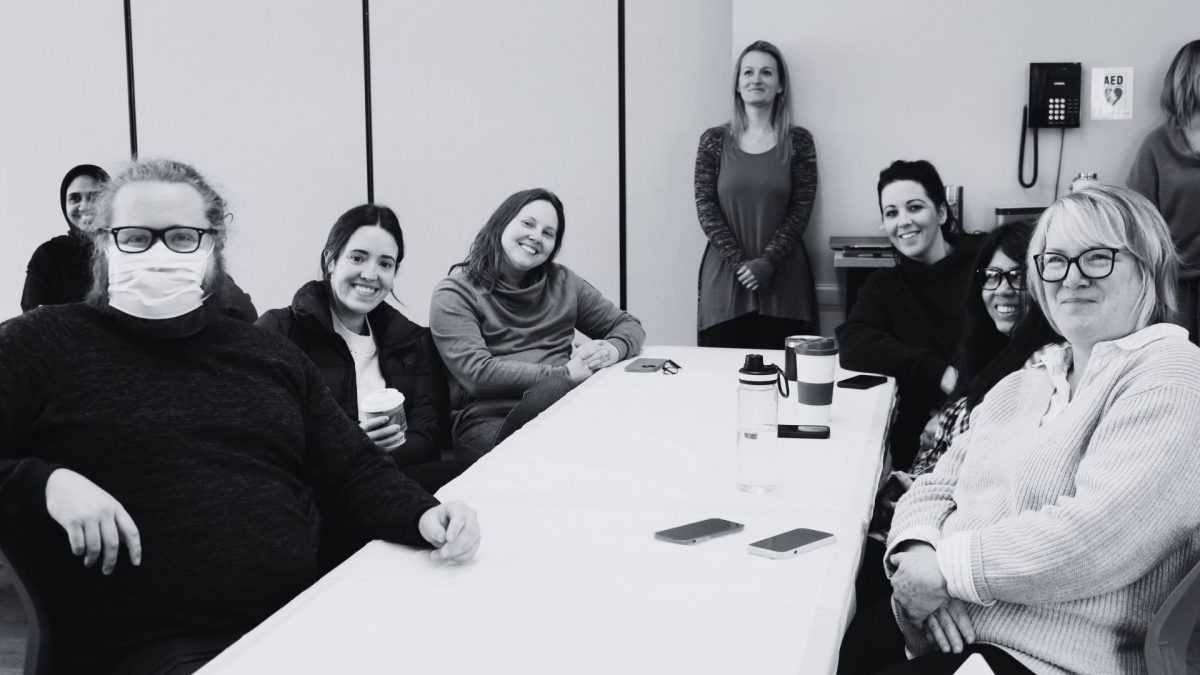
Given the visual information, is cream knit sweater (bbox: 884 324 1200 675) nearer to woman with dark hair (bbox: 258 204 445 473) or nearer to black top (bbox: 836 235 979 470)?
black top (bbox: 836 235 979 470)

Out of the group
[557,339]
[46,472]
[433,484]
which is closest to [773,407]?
[433,484]

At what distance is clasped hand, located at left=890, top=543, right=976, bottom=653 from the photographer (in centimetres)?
143

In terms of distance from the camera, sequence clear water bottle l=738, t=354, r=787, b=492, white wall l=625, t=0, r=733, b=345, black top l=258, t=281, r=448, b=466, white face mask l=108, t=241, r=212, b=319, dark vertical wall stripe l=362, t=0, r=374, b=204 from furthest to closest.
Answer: dark vertical wall stripe l=362, t=0, r=374, b=204
white wall l=625, t=0, r=733, b=345
black top l=258, t=281, r=448, b=466
clear water bottle l=738, t=354, r=787, b=492
white face mask l=108, t=241, r=212, b=319

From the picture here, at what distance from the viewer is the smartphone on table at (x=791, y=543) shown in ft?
4.64

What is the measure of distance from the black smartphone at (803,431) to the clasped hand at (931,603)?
1.97ft

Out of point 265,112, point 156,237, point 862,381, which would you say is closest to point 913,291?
point 862,381

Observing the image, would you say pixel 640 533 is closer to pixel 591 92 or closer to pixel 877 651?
pixel 877 651

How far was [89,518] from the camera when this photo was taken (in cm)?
131

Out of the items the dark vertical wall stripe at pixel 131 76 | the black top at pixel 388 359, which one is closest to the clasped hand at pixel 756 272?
the black top at pixel 388 359

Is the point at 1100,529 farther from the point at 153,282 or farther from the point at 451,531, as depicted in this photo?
the point at 153,282

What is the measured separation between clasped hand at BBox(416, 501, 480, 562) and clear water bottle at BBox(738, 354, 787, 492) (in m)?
0.51

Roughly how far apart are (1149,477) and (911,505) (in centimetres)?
43

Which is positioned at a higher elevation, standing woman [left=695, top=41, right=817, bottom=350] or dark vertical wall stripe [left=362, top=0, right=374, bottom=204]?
dark vertical wall stripe [left=362, top=0, right=374, bottom=204]

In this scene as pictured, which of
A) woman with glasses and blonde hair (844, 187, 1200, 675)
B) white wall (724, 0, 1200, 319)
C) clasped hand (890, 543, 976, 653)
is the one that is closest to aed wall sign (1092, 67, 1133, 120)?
white wall (724, 0, 1200, 319)
